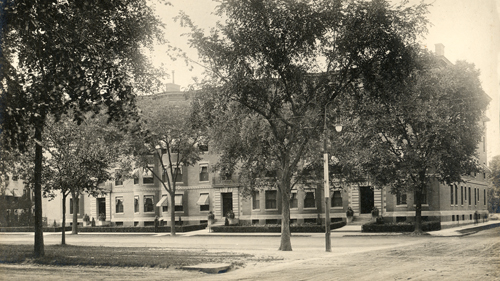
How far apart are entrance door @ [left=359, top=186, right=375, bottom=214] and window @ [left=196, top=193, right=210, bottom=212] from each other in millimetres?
16608

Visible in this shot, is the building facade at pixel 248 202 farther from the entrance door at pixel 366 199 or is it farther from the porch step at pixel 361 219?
the porch step at pixel 361 219

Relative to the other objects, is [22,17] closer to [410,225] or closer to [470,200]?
[410,225]

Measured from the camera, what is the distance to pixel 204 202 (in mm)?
56844

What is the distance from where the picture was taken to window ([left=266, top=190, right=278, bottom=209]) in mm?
54219

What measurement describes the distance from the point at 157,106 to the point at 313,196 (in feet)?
64.4

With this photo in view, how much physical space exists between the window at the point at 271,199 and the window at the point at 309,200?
3.17m

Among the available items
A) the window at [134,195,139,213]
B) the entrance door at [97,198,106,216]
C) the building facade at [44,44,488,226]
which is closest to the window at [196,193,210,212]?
the building facade at [44,44,488,226]

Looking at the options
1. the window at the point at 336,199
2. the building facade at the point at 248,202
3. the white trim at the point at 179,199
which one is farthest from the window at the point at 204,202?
the window at the point at 336,199

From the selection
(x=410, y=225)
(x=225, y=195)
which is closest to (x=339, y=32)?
(x=410, y=225)

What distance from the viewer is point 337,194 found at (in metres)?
52.4

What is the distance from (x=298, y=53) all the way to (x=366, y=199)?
103 feet

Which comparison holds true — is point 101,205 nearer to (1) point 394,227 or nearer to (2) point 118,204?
(2) point 118,204

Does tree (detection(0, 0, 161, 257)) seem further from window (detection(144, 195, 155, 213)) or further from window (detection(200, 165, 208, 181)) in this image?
window (detection(144, 195, 155, 213))

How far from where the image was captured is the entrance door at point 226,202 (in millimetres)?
56891
